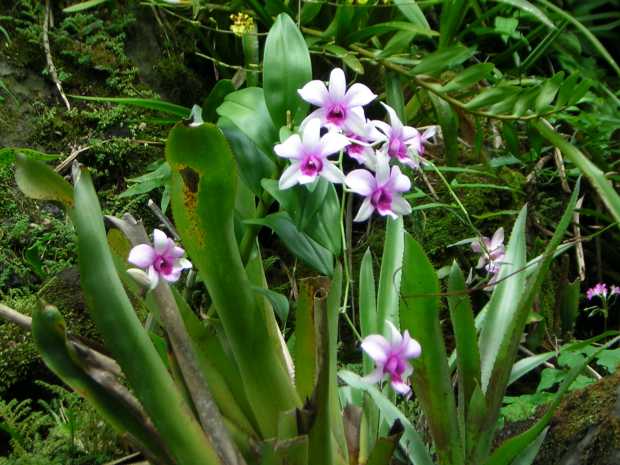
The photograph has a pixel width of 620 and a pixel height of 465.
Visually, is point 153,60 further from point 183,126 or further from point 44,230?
point 183,126

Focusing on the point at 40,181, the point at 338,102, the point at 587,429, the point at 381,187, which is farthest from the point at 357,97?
the point at 587,429

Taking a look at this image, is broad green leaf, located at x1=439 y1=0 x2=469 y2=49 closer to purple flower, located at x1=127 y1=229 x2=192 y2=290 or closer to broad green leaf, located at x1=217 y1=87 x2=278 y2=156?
broad green leaf, located at x1=217 y1=87 x2=278 y2=156

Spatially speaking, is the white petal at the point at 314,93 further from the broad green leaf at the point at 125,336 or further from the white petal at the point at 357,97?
the broad green leaf at the point at 125,336

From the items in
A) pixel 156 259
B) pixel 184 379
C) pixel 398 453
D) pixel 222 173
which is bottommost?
pixel 398 453

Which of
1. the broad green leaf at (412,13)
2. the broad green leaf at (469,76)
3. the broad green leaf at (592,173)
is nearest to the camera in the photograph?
the broad green leaf at (592,173)

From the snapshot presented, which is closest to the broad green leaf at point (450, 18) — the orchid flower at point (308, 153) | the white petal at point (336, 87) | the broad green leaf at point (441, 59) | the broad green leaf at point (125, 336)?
the broad green leaf at point (441, 59)

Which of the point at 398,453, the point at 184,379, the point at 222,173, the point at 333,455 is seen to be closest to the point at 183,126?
the point at 222,173
